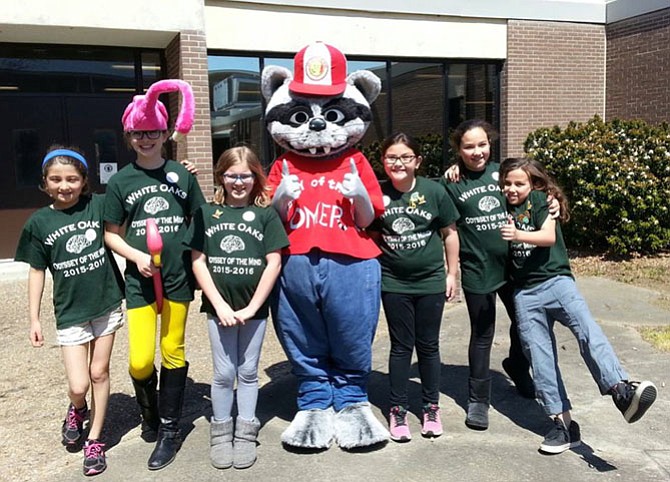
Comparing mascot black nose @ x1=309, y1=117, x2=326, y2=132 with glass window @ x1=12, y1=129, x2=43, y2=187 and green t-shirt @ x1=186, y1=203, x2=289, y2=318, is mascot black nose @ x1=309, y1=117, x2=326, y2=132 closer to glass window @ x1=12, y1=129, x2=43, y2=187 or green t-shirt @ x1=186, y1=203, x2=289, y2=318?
green t-shirt @ x1=186, y1=203, x2=289, y2=318

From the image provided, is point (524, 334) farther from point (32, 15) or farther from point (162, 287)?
point (32, 15)

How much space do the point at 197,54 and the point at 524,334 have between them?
6.08m

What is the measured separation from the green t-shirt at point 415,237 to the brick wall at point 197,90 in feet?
17.1

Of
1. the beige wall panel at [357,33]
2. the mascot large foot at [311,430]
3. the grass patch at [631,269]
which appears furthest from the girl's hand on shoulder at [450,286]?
the beige wall panel at [357,33]

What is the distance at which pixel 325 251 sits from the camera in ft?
11.2

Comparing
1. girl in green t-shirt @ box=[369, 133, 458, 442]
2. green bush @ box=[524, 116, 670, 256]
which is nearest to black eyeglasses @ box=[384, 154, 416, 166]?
girl in green t-shirt @ box=[369, 133, 458, 442]

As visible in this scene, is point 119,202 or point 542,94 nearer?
point 119,202

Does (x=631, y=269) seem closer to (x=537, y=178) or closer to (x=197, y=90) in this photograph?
(x=537, y=178)

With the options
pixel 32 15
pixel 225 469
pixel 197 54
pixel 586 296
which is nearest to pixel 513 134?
pixel 586 296

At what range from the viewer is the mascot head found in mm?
3508

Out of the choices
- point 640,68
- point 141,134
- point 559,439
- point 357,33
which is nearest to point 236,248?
point 141,134

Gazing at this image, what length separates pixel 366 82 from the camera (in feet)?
12.2

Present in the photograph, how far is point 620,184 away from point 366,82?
576 centimetres

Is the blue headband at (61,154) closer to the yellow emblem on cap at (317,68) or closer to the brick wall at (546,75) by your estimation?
the yellow emblem on cap at (317,68)
